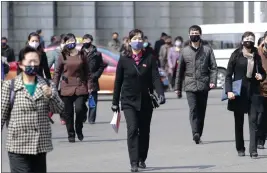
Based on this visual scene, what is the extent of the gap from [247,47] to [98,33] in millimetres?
23324

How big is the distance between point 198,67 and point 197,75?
5.1 inches

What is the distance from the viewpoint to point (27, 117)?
29.7ft

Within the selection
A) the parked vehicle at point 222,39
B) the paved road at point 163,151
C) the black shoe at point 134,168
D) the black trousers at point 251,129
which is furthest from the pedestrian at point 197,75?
the parked vehicle at point 222,39

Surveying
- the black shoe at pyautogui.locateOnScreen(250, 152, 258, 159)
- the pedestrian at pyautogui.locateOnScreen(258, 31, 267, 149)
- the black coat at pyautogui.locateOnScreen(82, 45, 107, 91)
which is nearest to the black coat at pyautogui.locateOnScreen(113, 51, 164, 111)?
the black shoe at pyautogui.locateOnScreen(250, 152, 258, 159)

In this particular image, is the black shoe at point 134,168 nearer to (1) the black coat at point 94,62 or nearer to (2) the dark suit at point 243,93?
(2) the dark suit at point 243,93

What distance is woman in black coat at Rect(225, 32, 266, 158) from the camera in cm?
1345

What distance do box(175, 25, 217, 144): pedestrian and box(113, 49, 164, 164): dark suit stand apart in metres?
3.22

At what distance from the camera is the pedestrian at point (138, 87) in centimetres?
1209

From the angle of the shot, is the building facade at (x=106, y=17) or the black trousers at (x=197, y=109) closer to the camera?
the black trousers at (x=197, y=109)

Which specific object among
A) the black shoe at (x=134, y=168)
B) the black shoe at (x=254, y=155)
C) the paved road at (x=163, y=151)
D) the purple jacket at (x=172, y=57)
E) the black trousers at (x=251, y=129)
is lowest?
the paved road at (x=163, y=151)

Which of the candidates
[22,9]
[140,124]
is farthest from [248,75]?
[22,9]

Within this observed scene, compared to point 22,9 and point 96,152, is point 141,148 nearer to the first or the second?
point 96,152

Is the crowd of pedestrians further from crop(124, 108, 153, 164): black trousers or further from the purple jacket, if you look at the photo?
the purple jacket

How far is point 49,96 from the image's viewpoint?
29.8 feet
